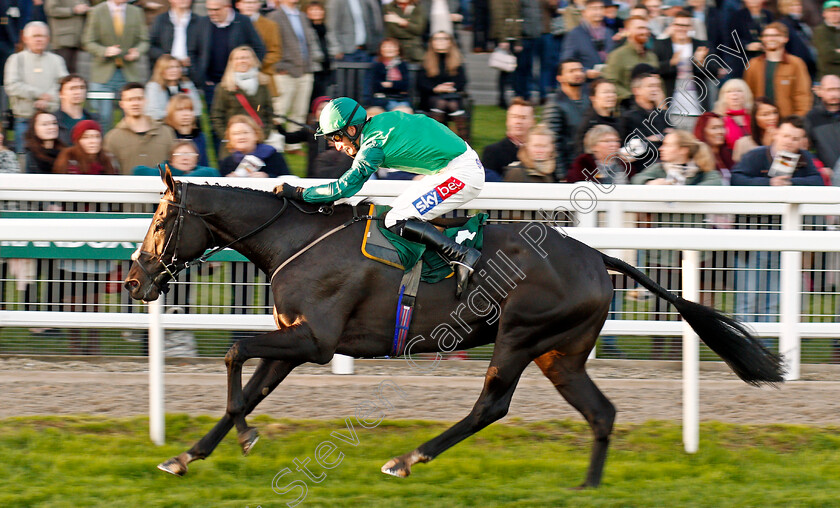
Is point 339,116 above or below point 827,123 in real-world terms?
above

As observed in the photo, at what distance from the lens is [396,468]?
4219 millimetres

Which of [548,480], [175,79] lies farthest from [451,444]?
[175,79]

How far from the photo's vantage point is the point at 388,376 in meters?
5.80

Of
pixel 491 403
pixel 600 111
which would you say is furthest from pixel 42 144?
pixel 491 403

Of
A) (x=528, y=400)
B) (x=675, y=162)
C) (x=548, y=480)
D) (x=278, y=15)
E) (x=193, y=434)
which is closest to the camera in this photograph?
(x=548, y=480)

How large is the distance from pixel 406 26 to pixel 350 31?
51 cm

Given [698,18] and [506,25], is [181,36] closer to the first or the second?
[506,25]

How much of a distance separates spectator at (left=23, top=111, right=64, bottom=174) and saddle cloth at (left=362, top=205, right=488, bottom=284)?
319 cm

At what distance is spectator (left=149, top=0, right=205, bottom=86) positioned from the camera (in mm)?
8352

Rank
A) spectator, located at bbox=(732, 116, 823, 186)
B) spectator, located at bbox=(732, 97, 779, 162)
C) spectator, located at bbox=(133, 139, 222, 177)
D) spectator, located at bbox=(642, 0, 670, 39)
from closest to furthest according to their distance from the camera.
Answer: spectator, located at bbox=(133, 139, 222, 177), spectator, located at bbox=(732, 116, 823, 186), spectator, located at bbox=(732, 97, 779, 162), spectator, located at bbox=(642, 0, 670, 39)

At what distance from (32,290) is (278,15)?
3936mm

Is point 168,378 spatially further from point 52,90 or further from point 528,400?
point 52,90

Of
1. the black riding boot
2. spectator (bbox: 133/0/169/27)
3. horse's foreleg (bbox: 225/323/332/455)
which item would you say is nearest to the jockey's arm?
the black riding boot

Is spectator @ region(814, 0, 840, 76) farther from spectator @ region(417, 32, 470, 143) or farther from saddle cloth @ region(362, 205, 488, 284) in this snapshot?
saddle cloth @ region(362, 205, 488, 284)
